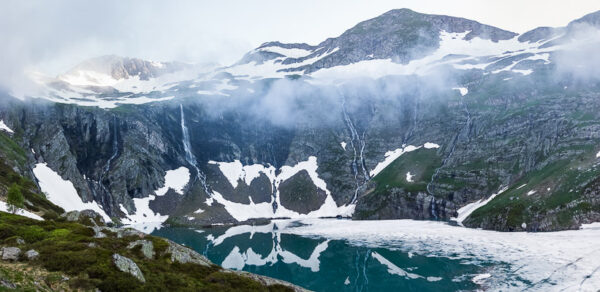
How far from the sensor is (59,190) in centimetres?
14825

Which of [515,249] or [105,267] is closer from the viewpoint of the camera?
[105,267]

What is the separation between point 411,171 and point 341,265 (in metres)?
105

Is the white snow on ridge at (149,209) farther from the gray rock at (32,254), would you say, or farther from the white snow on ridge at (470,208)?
the gray rock at (32,254)

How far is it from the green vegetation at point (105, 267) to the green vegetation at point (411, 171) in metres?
129

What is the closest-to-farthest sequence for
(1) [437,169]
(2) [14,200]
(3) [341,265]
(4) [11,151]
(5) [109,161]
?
(2) [14,200] → (3) [341,265] → (4) [11,151] → (1) [437,169] → (5) [109,161]

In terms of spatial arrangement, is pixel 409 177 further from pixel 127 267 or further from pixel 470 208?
pixel 127 267

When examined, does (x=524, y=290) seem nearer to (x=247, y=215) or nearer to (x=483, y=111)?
(x=247, y=215)

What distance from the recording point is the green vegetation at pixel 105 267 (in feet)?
72.5

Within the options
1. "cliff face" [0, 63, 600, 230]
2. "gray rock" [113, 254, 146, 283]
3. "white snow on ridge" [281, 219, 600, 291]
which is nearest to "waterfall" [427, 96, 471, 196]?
"cliff face" [0, 63, 600, 230]

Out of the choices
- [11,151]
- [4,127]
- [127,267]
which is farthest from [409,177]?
[4,127]

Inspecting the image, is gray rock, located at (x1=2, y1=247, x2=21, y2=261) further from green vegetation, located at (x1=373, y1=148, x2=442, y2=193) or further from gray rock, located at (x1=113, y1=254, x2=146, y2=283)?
green vegetation, located at (x1=373, y1=148, x2=442, y2=193)

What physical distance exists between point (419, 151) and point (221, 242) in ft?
369

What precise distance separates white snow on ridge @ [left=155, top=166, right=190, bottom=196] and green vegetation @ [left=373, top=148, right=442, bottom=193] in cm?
9822

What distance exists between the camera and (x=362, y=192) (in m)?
181
